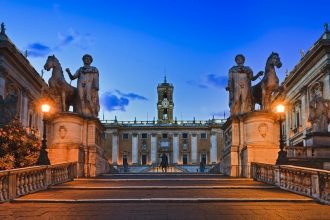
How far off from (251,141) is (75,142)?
26.0 ft

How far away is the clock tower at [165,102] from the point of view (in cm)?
12431

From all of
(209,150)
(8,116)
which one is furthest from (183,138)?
(8,116)

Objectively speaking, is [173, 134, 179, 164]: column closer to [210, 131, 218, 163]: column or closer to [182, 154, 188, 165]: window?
[182, 154, 188, 165]: window

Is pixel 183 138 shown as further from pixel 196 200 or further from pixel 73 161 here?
pixel 196 200

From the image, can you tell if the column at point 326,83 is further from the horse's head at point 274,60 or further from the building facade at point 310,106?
the horse's head at point 274,60

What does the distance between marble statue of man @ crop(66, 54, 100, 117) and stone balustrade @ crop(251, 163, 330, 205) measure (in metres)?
8.48

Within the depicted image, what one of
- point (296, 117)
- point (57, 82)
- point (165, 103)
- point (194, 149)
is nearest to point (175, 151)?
point (194, 149)

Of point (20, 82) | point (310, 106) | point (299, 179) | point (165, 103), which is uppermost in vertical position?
point (165, 103)

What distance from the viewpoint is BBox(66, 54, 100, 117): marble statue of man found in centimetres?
2227

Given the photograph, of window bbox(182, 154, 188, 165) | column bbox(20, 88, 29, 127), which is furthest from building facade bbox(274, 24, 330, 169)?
window bbox(182, 154, 188, 165)

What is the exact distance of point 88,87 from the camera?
22375mm

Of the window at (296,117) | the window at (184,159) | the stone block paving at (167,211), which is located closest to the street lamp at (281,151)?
the stone block paving at (167,211)

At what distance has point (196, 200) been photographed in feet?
37.1

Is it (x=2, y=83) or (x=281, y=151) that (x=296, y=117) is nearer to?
(x=2, y=83)
